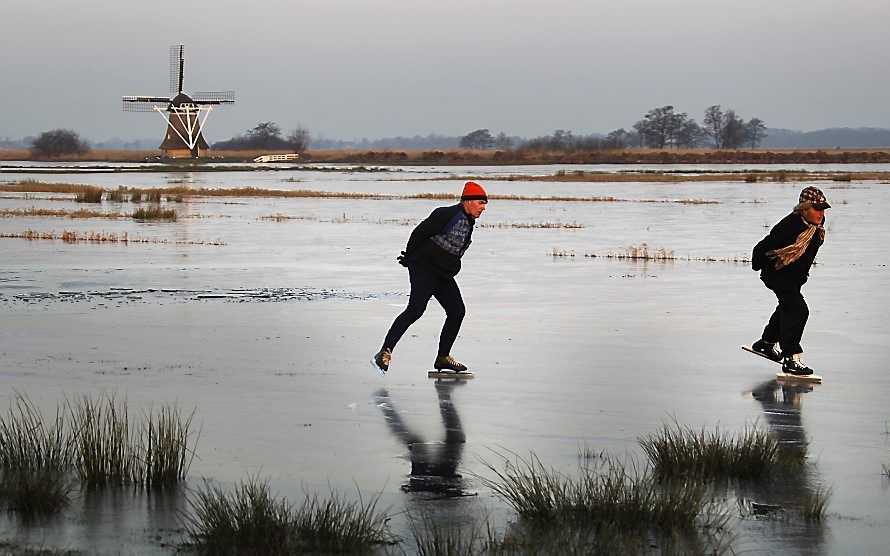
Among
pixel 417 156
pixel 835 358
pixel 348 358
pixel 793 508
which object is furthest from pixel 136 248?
pixel 417 156

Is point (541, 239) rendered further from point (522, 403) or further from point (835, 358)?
point (522, 403)

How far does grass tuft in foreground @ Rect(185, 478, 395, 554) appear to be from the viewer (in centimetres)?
549

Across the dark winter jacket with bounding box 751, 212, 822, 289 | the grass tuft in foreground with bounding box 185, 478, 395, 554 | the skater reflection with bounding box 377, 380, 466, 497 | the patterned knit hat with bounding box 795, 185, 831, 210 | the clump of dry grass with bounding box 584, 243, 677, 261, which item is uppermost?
the patterned knit hat with bounding box 795, 185, 831, 210

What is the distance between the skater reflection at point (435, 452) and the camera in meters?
6.92

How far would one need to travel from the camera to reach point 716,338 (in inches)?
506

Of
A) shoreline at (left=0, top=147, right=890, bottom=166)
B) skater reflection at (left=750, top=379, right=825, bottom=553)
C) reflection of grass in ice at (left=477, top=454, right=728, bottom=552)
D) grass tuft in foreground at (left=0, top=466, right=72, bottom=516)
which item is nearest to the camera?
reflection of grass in ice at (left=477, top=454, right=728, bottom=552)

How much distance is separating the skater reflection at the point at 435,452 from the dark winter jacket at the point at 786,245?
3.20 meters

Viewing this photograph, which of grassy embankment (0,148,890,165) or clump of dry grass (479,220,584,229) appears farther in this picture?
grassy embankment (0,148,890,165)

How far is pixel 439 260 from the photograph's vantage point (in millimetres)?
10383

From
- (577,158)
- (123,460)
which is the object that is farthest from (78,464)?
(577,158)

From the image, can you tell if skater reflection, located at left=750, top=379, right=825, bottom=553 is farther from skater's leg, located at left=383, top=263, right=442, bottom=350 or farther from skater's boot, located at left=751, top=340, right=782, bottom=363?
skater's leg, located at left=383, top=263, right=442, bottom=350

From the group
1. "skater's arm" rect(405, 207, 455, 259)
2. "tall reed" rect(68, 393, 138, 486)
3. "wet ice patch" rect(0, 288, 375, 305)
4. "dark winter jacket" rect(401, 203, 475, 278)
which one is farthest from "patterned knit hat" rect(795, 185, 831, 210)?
"wet ice patch" rect(0, 288, 375, 305)

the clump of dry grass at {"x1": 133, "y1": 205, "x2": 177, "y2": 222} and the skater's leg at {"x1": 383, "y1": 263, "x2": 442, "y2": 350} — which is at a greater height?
the skater's leg at {"x1": 383, "y1": 263, "x2": 442, "y2": 350}

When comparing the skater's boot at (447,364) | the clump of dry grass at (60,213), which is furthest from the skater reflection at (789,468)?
the clump of dry grass at (60,213)
